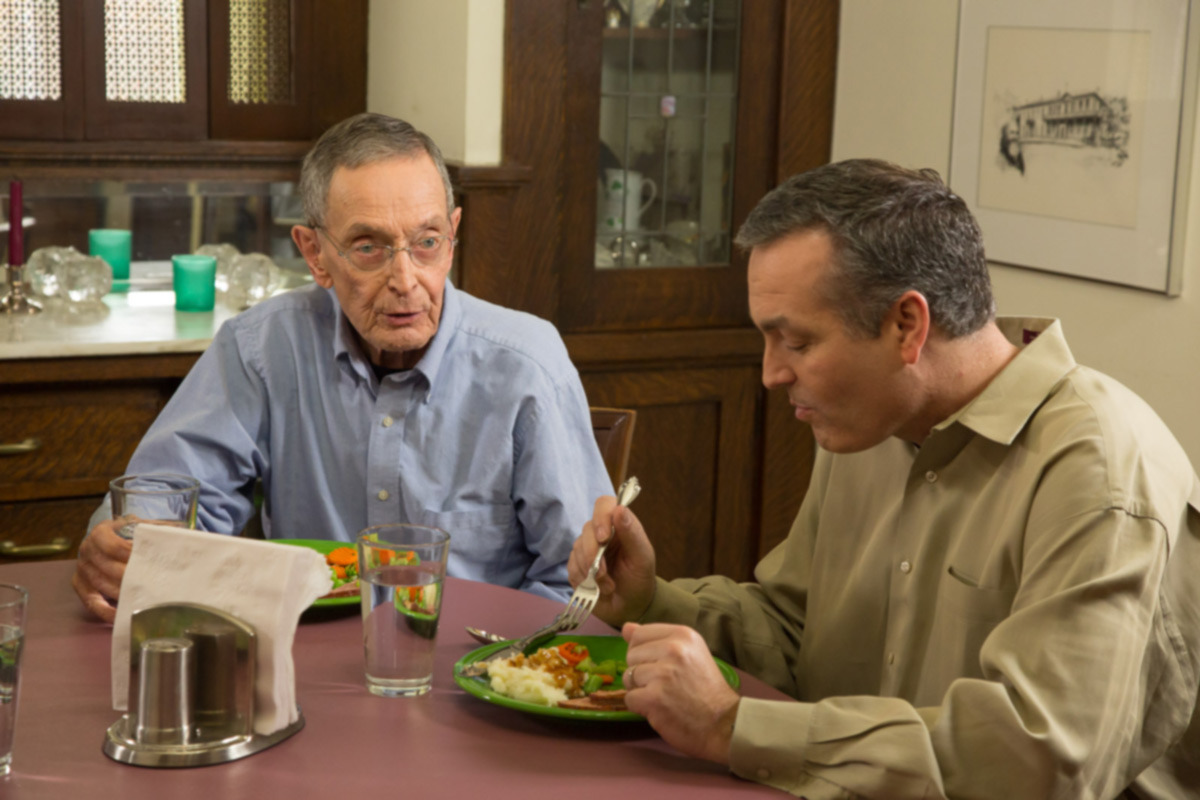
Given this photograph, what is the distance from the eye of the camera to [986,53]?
292 centimetres

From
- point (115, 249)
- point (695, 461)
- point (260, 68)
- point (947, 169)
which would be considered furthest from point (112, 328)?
point (947, 169)

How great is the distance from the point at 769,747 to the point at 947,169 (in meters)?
2.11

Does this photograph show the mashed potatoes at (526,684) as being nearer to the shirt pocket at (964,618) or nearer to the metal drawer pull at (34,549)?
the shirt pocket at (964,618)

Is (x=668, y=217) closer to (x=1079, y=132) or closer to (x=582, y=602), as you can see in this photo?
(x=1079, y=132)

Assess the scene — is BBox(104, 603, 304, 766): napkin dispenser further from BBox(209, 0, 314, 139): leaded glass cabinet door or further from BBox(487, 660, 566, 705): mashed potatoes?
BBox(209, 0, 314, 139): leaded glass cabinet door

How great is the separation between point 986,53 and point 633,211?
0.90 m

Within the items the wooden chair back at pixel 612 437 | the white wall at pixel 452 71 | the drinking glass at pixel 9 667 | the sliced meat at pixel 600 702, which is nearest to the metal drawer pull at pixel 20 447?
the white wall at pixel 452 71

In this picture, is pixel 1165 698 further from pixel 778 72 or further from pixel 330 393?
A: pixel 778 72

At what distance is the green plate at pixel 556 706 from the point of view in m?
1.27

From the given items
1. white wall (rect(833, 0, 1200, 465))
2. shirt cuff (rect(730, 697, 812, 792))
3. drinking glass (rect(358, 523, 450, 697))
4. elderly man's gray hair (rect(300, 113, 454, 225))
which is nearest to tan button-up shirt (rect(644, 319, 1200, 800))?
shirt cuff (rect(730, 697, 812, 792))

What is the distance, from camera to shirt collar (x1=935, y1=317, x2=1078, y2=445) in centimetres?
142

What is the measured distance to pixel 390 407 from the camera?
2.02 m

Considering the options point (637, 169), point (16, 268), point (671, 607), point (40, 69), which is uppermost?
point (40, 69)

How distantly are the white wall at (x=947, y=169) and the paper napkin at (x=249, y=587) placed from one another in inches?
70.0
